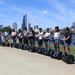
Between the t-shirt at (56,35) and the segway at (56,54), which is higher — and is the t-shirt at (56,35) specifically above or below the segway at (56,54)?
above

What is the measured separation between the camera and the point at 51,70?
422 inches

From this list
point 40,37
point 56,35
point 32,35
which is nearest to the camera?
point 56,35

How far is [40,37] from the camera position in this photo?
Answer: 56.9ft

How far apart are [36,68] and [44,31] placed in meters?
6.48

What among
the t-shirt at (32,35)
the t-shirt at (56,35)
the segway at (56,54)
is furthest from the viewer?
the t-shirt at (32,35)

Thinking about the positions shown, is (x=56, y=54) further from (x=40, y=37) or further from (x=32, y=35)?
(x=32, y=35)

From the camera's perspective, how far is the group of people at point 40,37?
524 inches

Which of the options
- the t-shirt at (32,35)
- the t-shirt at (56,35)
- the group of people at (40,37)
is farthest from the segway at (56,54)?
the t-shirt at (32,35)

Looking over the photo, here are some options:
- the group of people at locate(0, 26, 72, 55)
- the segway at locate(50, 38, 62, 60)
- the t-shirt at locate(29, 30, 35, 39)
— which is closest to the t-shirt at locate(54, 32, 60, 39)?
the group of people at locate(0, 26, 72, 55)

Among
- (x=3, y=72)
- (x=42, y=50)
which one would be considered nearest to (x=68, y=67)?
(x=3, y=72)

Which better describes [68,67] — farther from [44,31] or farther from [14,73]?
[44,31]

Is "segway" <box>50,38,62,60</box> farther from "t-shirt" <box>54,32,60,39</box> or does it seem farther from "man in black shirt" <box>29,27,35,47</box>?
"man in black shirt" <box>29,27,35,47</box>

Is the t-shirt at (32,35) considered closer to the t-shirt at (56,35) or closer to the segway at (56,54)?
the segway at (56,54)

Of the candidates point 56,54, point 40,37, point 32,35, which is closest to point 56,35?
point 56,54
